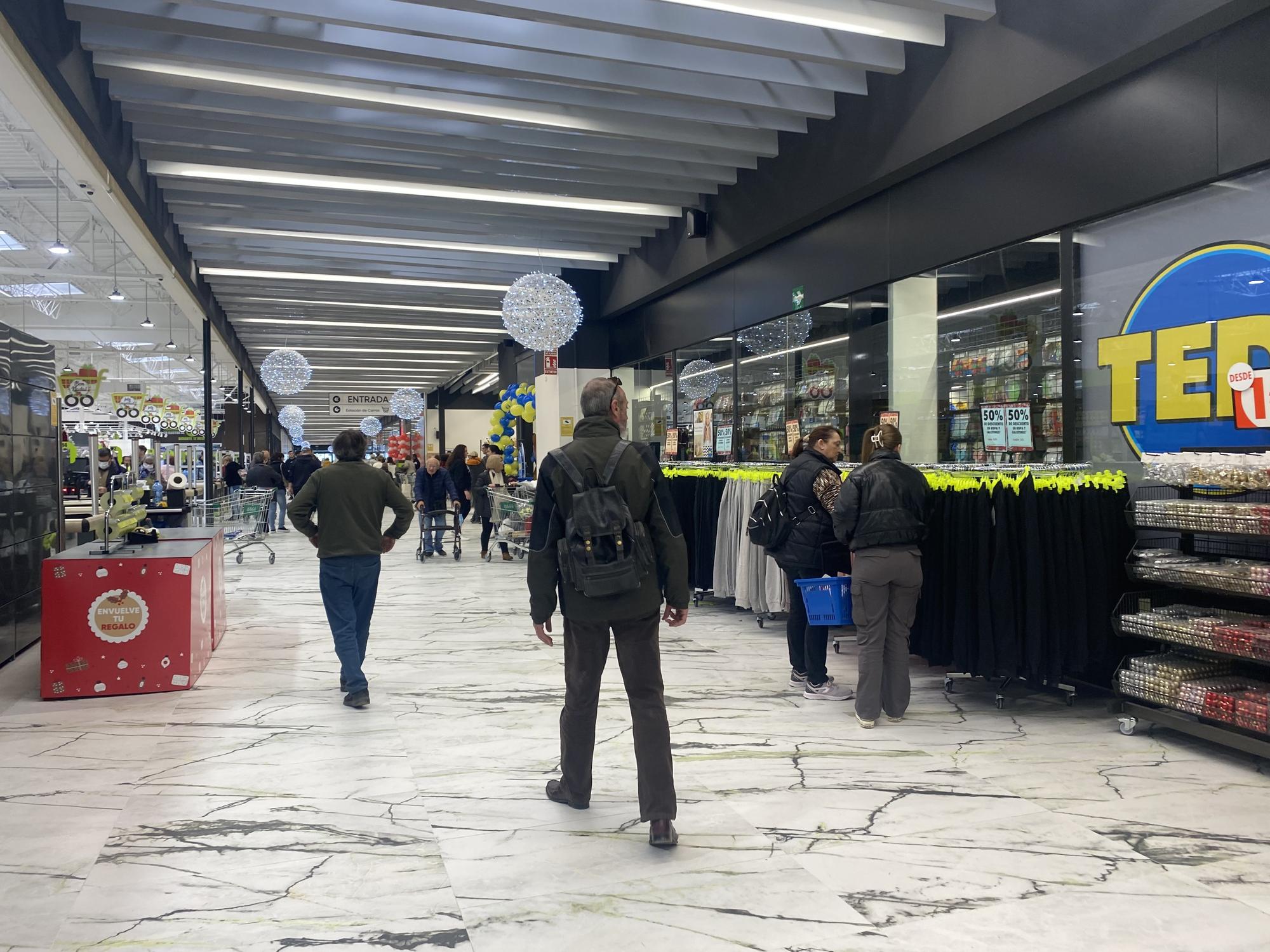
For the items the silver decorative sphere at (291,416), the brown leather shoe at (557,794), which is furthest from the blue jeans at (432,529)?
the silver decorative sphere at (291,416)

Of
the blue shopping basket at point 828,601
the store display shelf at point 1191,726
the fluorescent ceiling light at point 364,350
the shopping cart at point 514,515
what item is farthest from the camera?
the fluorescent ceiling light at point 364,350

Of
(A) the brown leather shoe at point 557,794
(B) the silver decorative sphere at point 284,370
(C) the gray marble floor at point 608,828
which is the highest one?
(B) the silver decorative sphere at point 284,370

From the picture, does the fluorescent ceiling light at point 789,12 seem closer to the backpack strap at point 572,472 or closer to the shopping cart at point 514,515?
the backpack strap at point 572,472

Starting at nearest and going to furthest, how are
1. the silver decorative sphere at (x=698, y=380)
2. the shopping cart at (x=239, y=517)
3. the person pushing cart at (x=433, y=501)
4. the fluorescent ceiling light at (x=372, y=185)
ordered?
the fluorescent ceiling light at (x=372, y=185) < the silver decorative sphere at (x=698, y=380) < the shopping cart at (x=239, y=517) < the person pushing cart at (x=433, y=501)

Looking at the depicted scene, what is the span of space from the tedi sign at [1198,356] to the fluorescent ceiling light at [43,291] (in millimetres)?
18282

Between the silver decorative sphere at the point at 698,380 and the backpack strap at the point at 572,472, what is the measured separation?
24.1ft

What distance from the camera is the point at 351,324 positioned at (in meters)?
17.8

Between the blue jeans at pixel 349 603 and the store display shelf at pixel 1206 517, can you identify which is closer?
the store display shelf at pixel 1206 517

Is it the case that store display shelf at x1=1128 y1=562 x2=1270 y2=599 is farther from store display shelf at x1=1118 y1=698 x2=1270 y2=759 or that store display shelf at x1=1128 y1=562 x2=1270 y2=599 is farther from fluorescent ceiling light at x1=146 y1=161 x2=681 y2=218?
fluorescent ceiling light at x1=146 y1=161 x2=681 y2=218

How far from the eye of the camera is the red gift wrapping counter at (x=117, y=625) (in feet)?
17.6

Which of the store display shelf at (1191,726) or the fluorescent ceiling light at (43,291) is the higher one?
the fluorescent ceiling light at (43,291)

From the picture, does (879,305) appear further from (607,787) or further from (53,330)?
(53,330)

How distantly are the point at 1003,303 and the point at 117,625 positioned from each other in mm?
5761

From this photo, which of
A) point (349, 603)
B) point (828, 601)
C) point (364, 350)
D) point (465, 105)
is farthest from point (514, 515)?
point (364, 350)
